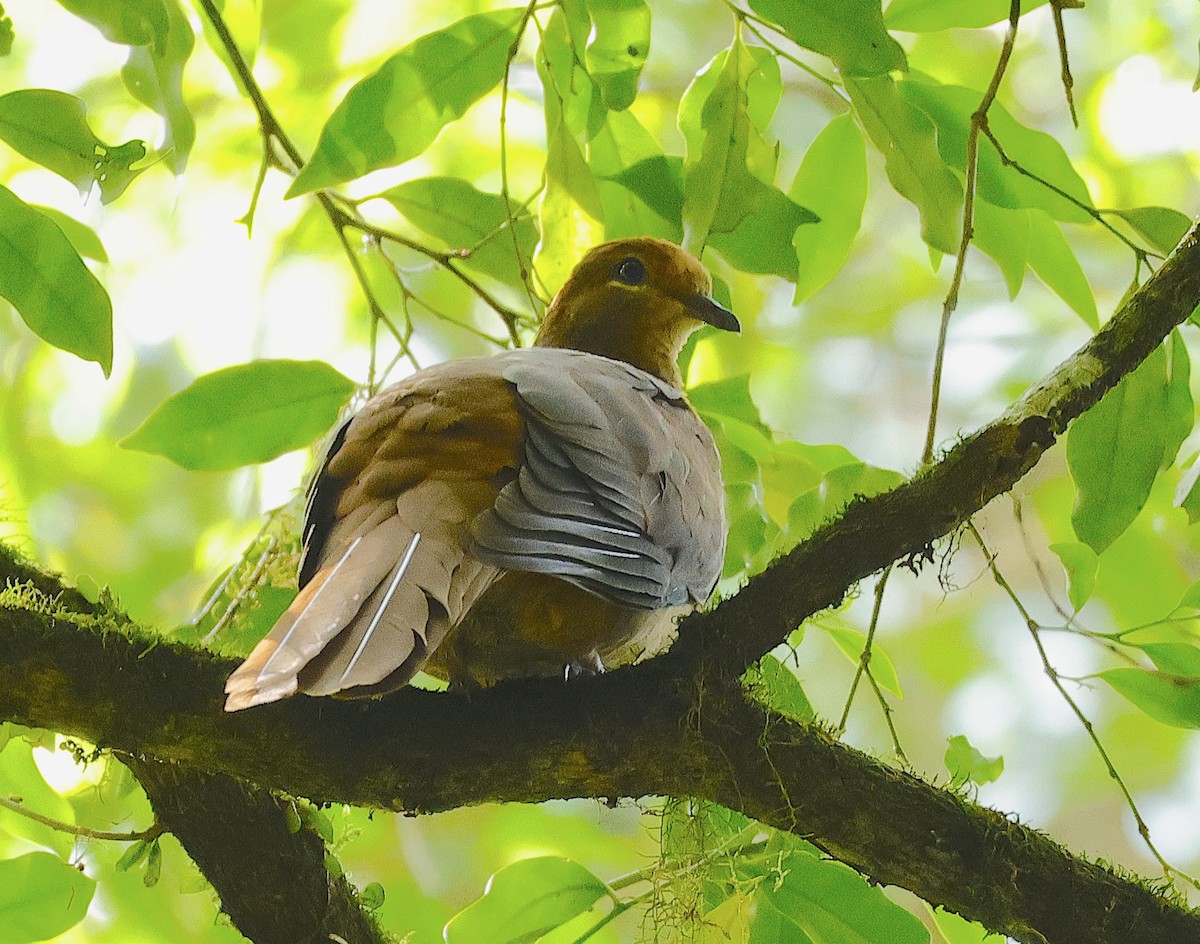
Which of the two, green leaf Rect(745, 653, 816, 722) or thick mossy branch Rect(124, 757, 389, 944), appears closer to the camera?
thick mossy branch Rect(124, 757, 389, 944)

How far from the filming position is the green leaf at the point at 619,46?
1.88 metres

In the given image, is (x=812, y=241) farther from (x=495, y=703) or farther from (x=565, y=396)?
(x=495, y=703)

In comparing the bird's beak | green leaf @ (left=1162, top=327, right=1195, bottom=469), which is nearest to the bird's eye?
the bird's beak

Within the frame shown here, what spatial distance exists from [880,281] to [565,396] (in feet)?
13.2

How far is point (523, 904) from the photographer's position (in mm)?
1862

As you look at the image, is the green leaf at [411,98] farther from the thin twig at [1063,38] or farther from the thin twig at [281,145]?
the thin twig at [1063,38]

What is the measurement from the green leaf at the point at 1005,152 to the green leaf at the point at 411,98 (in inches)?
26.3

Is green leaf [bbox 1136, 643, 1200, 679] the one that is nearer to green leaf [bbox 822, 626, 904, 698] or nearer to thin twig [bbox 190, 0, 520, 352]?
green leaf [bbox 822, 626, 904, 698]

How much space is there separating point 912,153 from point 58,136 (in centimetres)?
121

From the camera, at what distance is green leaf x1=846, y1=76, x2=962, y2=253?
187cm

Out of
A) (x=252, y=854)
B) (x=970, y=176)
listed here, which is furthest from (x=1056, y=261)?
(x=252, y=854)

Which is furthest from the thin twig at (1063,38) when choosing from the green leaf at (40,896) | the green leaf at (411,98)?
the green leaf at (40,896)

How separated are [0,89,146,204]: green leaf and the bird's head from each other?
3.73 ft

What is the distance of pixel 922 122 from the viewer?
6.20 ft
